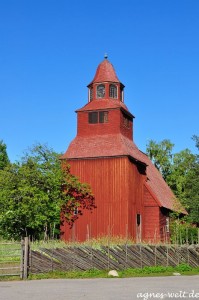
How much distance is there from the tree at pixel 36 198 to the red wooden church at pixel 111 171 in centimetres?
94

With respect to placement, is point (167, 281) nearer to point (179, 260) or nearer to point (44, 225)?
point (179, 260)

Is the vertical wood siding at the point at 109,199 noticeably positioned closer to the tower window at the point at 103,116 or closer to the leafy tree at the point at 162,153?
Result: the tower window at the point at 103,116

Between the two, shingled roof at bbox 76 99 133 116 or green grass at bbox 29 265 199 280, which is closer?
green grass at bbox 29 265 199 280

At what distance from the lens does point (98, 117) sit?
40875 mm

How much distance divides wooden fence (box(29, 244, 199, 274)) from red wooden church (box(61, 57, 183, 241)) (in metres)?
11.6

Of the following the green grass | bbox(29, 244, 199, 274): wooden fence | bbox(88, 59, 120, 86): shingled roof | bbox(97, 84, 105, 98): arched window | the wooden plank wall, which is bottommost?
the green grass

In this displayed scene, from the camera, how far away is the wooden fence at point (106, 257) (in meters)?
20.8

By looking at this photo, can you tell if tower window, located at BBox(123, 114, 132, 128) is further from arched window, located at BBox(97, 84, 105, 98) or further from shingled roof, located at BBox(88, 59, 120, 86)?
shingled roof, located at BBox(88, 59, 120, 86)

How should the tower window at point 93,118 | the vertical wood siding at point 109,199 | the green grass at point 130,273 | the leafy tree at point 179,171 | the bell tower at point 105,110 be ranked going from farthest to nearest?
the leafy tree at point 179,171 → the tower window at point 93,118 → the bell tower at point 105,110 → the vertical wood siding at point 109,199 → the green grass at point 130,273

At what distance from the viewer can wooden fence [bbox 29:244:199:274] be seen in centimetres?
2078

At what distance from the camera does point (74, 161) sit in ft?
130

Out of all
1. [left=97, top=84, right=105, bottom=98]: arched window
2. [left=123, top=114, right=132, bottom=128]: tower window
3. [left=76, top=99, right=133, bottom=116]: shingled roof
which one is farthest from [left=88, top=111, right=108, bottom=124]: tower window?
[left=97, top=84, right=105, bottom=98]: arched window

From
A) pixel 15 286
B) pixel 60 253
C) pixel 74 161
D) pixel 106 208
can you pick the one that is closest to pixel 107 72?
pixel 74 161

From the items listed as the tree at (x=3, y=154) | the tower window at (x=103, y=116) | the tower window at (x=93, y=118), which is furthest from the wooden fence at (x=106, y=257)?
the tree at (x=3, y=154)
